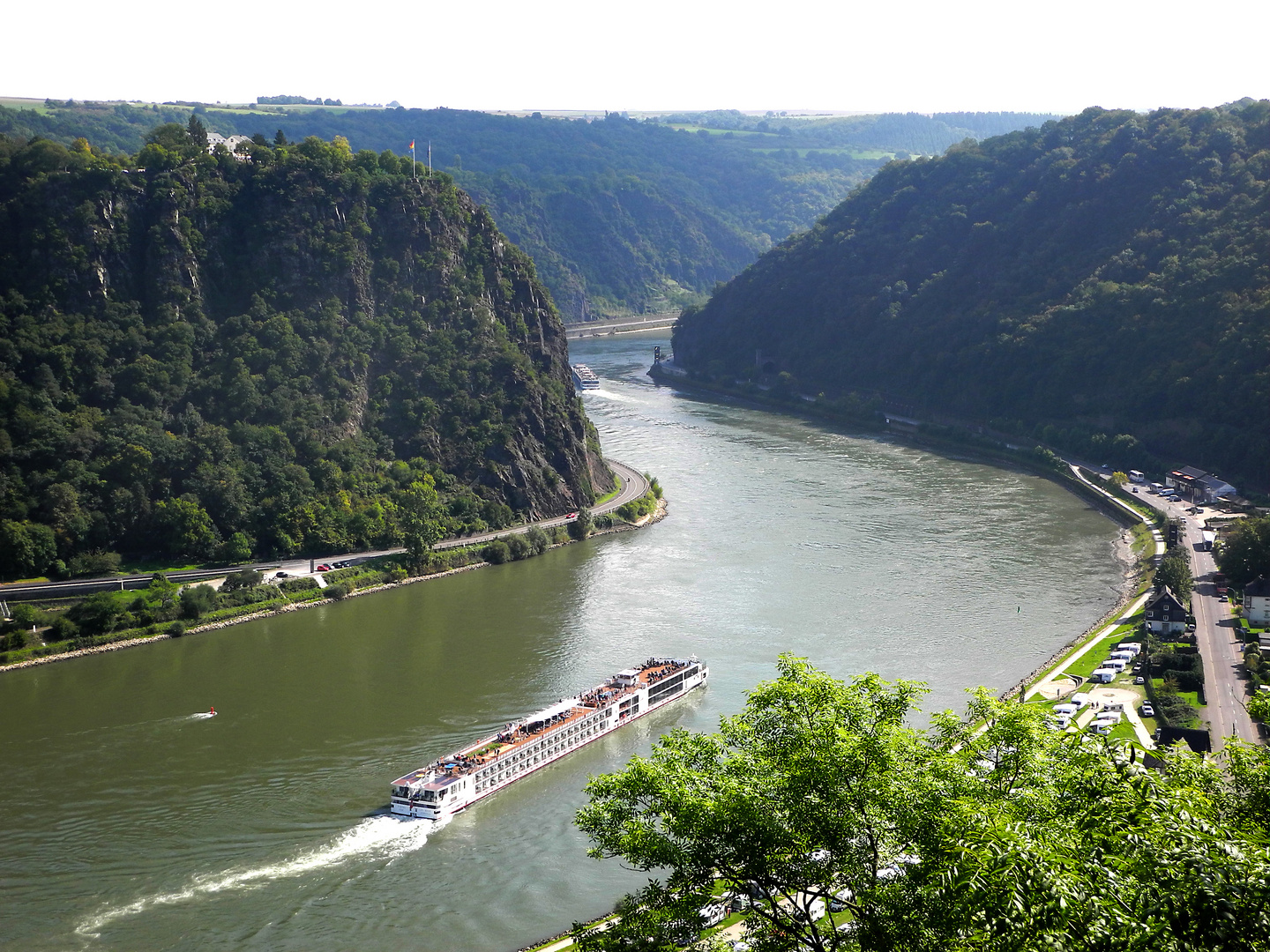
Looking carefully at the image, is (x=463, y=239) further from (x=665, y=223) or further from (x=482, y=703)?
(x=665, y=223)

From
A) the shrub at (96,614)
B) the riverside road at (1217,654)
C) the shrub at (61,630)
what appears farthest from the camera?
the shrub at (96,614)

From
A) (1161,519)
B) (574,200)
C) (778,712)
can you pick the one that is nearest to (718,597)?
(1161,519)

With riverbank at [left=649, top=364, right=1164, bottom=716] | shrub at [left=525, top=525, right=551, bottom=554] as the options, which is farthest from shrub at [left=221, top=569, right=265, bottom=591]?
riverbank at [left=649, top=364, right=1164, bottom=716]

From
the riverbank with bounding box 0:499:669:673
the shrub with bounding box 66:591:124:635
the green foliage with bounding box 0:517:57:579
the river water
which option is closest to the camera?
the river water

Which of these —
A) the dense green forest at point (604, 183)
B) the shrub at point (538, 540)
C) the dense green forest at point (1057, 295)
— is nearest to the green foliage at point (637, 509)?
the shrub at point (538, 540)

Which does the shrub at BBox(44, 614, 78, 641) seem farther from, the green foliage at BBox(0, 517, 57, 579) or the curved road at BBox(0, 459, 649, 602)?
the green foliage at BBox(0, 517, 57, 579)

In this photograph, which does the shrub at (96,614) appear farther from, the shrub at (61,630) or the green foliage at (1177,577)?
the green foliage at (1177,577)

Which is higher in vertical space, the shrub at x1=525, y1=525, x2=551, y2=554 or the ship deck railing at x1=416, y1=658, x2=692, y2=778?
the ship deck railing at x1=416, y1=658, x2=692, y2=778
